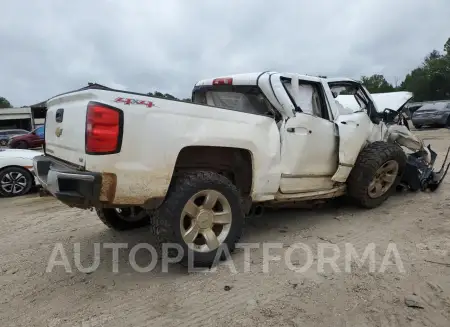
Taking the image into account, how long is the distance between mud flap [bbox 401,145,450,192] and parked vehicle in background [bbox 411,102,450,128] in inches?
599

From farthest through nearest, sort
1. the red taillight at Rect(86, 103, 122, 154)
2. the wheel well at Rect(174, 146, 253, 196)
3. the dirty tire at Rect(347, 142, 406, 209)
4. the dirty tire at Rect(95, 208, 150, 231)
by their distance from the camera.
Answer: the dirty tire at Rect(347, 142, 406, 209) → the dirty tire at Rect(95, 208, 150, 231) → the wheel well at Rect(174, 146, 253, 196) → the red taillight at Rect(86, 103, 122, 154)

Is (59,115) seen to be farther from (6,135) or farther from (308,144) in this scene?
(6,135)

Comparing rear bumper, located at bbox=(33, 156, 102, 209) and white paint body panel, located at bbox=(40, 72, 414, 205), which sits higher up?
white paint body panel, located at bbox=(40, 72, 414, 205)

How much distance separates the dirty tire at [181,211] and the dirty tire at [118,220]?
1.28m

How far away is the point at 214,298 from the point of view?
9.59 feet

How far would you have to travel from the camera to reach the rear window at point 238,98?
13.8 ft

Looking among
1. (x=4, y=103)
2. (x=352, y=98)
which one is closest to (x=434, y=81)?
(x=352, y=98)

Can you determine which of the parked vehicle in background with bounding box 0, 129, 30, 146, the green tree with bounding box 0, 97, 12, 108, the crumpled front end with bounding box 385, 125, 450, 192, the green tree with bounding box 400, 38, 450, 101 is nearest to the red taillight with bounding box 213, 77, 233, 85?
the crumpled front end with bounding box 385, 125, 450, 192

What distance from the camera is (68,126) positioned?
337cm

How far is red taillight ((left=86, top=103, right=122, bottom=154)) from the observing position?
9.41 feet

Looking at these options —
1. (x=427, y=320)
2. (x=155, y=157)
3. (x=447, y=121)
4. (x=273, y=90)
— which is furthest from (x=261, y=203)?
(x=447, y=121)

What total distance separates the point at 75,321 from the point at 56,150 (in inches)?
67.7

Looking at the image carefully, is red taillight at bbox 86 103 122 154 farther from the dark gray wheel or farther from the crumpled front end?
the dark gray wheel

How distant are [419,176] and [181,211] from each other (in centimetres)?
396
